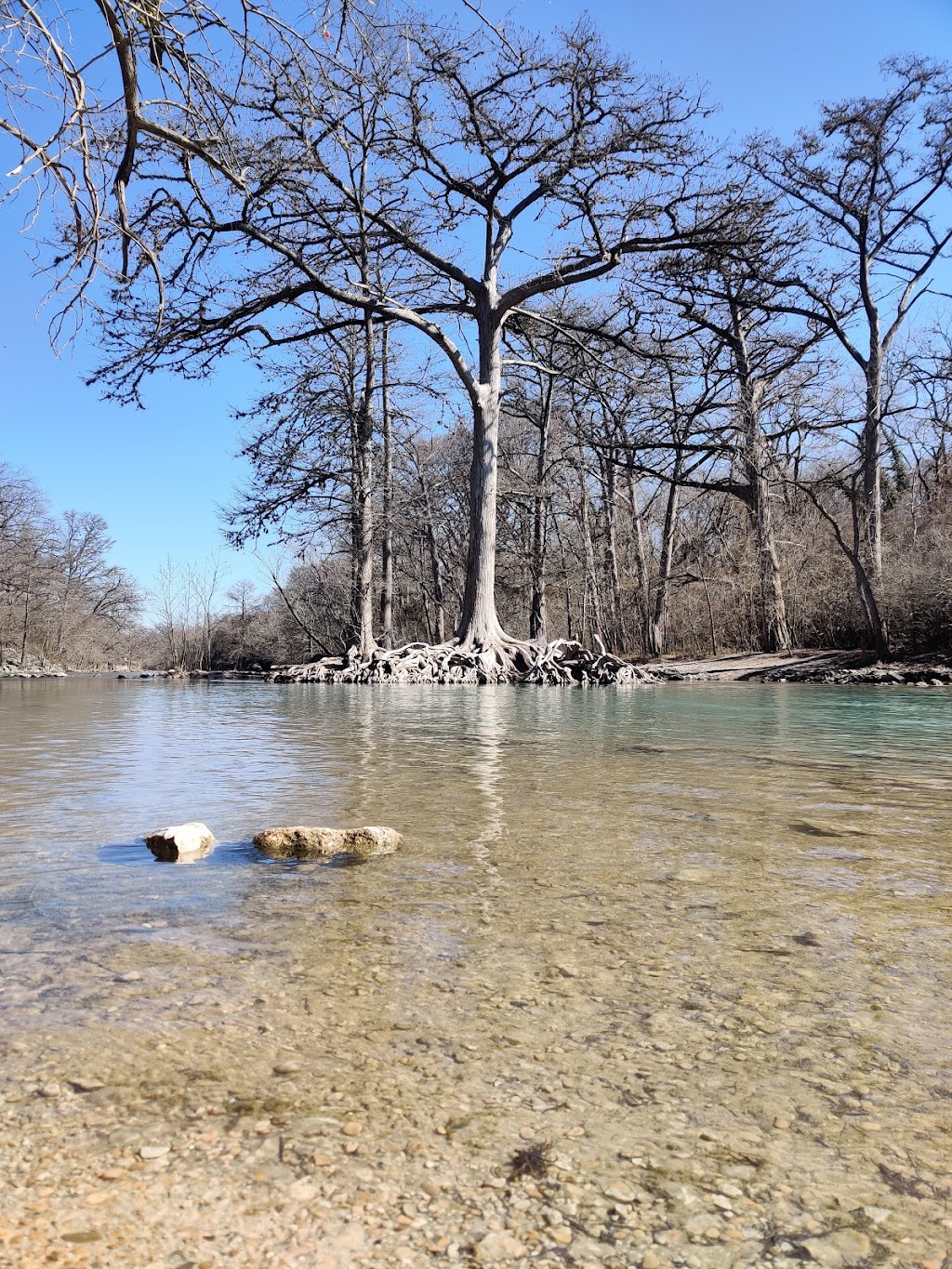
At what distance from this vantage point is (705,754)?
5625 mm

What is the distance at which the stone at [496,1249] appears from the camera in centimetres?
99

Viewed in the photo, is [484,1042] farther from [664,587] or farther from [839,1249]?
[664,587]

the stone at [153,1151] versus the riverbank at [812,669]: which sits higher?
the riverbank at [812,669]

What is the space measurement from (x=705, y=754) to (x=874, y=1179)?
4.60m

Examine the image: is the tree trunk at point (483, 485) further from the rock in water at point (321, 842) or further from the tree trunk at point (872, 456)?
the rock in water at point (321, 842)

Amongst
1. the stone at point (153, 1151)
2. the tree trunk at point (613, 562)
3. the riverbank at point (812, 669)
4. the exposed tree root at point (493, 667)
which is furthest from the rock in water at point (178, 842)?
the tree trunk at point (613, 562)

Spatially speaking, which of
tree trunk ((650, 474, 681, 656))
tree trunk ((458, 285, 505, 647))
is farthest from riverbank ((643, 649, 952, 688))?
tree trunk ((458, 285, 505, 647))

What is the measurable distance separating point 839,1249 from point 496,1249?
43 cm

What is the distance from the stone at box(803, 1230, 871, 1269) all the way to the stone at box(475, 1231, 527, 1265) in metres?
0.36

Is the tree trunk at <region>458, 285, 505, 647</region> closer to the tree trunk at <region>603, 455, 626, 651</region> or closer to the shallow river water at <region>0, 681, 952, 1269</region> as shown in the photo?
the tree trunk at <region>603, 455, 626, 651</region>

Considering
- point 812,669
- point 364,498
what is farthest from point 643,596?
point 364,498

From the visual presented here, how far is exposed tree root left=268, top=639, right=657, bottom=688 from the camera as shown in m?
17.5

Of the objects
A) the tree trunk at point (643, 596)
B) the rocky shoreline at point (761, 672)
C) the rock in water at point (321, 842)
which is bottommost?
the rock in water at point (321, 842)

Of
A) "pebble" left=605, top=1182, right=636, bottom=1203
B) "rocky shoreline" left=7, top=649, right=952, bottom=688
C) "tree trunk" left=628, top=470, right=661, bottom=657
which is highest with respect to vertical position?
"tree trunk" left=628, top=470, right=661, bottom=657
